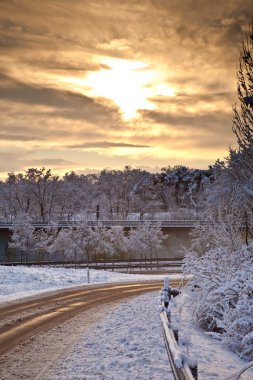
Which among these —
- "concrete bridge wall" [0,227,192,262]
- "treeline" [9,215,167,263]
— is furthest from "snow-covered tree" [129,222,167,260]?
"concrete bridge wall" [0,227,192,262]

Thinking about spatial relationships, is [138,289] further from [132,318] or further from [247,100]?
[247,100]

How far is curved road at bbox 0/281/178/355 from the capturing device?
12414 millimetres

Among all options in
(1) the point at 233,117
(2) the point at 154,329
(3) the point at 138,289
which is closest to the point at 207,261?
(2) the point at 154,329

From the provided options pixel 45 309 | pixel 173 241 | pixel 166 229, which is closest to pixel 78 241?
pixel 166 229

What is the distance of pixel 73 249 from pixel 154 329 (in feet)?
163

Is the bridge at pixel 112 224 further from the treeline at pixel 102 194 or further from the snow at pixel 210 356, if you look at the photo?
the snow at pixel 210 356

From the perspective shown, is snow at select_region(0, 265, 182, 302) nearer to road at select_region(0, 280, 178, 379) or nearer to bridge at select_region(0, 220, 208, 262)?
road at select_region(0, 280, 178, 379)

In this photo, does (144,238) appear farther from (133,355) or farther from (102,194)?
(133,355)

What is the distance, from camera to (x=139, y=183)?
110 metres

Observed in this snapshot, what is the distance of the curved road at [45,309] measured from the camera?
1241 cm

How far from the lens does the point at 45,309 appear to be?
17.3 m

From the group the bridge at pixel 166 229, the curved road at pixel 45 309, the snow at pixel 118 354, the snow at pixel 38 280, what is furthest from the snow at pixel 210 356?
the bridge at pixel 166 229

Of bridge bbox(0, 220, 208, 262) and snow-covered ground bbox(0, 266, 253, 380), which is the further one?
bridge bbox(0, 220, 208, 262)

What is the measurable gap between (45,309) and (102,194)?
9014 cm
